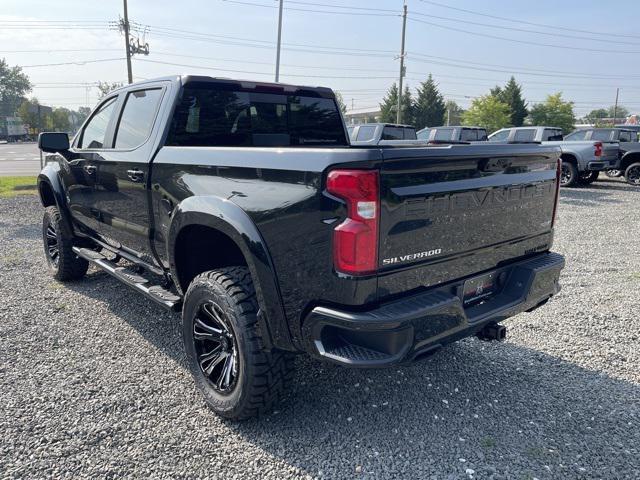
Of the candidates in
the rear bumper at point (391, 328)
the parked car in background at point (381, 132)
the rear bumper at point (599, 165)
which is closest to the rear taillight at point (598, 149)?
the rear bumper at point (599, 165)

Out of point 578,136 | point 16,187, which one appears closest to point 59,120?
point 16,187

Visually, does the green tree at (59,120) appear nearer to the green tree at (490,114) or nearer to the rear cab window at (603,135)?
the green tree at (490,114)

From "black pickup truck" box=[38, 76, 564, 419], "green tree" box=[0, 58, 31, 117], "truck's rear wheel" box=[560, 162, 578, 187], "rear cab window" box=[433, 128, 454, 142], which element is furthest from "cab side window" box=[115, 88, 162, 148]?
"green tree" box=[0, 58, 31, 117]

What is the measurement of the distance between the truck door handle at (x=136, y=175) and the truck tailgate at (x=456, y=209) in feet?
6.58

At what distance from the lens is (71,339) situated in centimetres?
387

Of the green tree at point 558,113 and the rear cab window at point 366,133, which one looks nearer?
the rear cab window at point 366,133

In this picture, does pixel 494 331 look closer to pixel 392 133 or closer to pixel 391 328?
pixel 391 328

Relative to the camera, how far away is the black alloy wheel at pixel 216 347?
8.94 ft

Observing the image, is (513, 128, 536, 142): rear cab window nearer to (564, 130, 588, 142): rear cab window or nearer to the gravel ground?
(564, 130, 588, 142): rear cab window

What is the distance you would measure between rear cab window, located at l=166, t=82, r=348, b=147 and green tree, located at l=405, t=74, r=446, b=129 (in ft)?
176

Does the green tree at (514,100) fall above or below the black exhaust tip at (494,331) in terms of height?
above

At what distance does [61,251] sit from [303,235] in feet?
12.7

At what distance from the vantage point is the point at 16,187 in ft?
45.9

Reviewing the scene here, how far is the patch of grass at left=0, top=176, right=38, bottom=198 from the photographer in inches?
503
